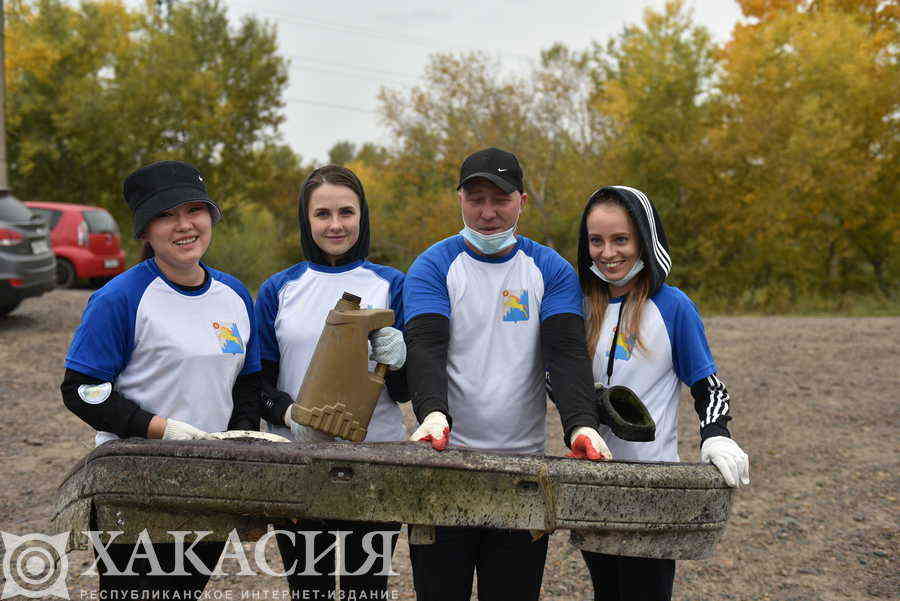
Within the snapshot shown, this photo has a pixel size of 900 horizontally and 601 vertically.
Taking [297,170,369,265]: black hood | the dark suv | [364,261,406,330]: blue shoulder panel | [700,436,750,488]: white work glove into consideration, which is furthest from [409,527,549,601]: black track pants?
the dark suv

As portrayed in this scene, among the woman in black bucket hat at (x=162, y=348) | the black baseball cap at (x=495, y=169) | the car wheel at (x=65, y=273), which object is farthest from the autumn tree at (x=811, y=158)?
the woman in black bucket hat at (x=162, y=348)

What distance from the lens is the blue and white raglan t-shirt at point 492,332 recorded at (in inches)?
95.7

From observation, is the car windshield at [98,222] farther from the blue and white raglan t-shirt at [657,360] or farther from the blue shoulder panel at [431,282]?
the blue and white raglan t-shirt at [657,360]

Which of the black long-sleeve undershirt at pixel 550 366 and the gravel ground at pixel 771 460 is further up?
the black long-sleeve undershirt at pixel 550 366

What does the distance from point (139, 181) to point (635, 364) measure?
1.57 m

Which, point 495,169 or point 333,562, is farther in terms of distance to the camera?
point 333,562

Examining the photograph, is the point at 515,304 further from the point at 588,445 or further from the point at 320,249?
the point at 320,249

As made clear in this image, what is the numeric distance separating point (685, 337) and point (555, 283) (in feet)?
1.43

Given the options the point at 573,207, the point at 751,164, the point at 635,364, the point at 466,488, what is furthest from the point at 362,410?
the point at 573,207

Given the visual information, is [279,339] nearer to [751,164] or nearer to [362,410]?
[362,410]

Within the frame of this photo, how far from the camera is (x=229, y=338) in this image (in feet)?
7.84
